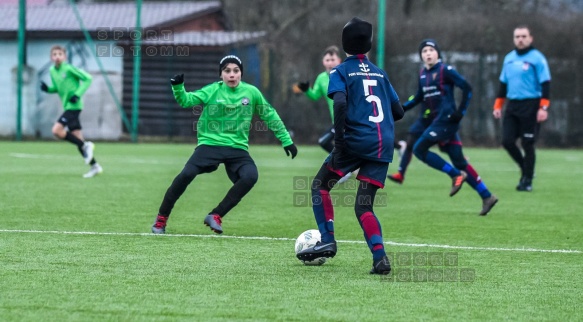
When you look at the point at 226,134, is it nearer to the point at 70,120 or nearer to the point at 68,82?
the point at 70,120

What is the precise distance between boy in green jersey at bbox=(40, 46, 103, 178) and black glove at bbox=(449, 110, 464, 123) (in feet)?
20.4

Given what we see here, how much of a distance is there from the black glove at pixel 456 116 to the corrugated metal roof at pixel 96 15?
21037 millimetres

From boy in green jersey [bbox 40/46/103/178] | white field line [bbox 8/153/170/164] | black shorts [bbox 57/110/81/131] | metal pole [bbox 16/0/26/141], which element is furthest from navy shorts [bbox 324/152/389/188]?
metal pole [bbox 16/0/26/141]

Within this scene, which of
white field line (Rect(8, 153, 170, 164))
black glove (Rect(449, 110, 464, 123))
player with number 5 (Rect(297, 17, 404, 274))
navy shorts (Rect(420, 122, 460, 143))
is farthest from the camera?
white field line (Rect(8, 153, 170, 164))

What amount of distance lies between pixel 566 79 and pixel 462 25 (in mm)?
3694

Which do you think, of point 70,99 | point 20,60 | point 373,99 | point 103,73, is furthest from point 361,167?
point 103,73

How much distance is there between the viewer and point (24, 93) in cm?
3150

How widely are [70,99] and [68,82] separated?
408mm

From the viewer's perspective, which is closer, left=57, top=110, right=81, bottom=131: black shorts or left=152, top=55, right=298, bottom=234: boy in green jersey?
left=152, top=55, right=298, bottom=234: boy in green jersey

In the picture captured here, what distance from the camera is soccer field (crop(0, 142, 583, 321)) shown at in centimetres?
589

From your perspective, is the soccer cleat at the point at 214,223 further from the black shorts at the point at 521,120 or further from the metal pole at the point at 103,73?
the metal pole at the point at 103,73

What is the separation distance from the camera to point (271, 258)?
7.94 metres

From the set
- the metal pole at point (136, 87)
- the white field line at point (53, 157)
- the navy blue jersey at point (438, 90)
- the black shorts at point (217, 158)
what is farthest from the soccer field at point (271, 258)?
the metal pole at point (136, 87)

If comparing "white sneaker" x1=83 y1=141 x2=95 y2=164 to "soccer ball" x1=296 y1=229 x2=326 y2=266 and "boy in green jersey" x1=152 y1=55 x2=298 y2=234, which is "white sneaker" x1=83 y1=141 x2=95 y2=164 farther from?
"soccer ball" x1=296 y1=229 x2=326 y2=266
